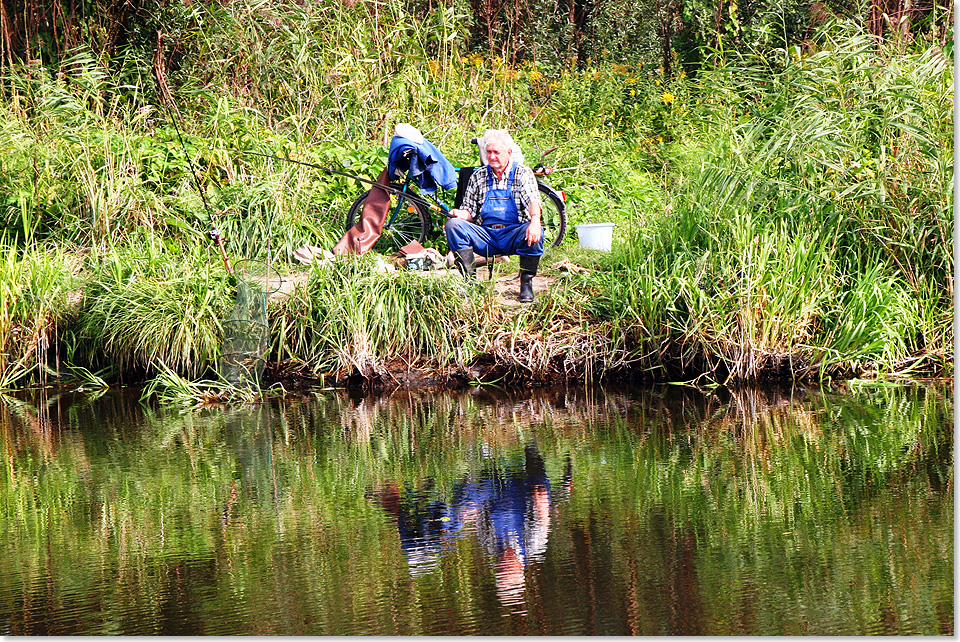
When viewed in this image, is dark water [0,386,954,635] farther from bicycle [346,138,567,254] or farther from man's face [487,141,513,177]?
bicycle [346,138,567,254]

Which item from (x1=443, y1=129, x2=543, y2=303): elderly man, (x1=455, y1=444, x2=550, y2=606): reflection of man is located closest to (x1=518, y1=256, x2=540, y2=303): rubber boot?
(x1=443, y1=129, x2=543, y2=303): elderly man

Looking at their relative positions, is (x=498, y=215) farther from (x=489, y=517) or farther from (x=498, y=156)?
(x=489, y=517)

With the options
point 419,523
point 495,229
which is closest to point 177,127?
point 495,229

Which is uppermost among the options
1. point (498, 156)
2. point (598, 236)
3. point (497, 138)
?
point (497, 138)

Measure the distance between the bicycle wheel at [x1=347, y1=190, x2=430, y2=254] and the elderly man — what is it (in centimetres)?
67

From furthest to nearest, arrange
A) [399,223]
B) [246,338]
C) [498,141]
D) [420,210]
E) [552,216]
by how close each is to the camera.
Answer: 1. [552,216]
2. [399,223]
3. [420,210]
4. [498,141]
5. [246,338]

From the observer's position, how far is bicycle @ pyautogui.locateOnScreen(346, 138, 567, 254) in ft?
26.8

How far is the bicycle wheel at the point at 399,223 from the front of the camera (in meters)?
8.26

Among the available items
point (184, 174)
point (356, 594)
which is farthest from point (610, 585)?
point (184, 174)

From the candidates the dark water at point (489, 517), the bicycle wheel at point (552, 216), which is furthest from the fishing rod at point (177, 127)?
the bicycle wheel at point (552, 216)

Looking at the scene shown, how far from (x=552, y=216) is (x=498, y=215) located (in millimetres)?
1532

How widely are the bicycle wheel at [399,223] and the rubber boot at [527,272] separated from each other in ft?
3.32

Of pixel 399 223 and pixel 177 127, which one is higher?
pixel 177 127

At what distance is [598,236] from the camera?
27.8 feet
